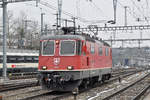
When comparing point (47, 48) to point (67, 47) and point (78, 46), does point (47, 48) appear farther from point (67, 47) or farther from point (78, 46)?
point (78, 46)

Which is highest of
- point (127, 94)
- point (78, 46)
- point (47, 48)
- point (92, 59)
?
point (78, 46)

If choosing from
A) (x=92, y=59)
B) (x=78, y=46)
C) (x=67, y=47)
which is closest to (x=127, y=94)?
(x=92, y=59)

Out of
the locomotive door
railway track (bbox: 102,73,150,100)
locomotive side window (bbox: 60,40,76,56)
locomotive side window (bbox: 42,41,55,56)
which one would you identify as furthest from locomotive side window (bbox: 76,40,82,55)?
railway track (bbox: 102,73,150,100)

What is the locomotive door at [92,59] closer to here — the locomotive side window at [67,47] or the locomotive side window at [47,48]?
the locomotive side window at [67,47]

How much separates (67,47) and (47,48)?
1251mm

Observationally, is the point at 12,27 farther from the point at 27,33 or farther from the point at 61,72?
the point at 61,72

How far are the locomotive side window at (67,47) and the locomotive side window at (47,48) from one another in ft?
1.88

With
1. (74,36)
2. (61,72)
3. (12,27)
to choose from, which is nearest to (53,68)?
(61,72)

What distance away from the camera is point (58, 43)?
18.9 metres

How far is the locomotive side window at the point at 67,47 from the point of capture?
61.1ft

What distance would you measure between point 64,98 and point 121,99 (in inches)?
118

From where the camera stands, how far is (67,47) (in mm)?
18797

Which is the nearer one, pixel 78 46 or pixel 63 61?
pixel 63 61

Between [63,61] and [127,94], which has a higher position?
[63,61]
